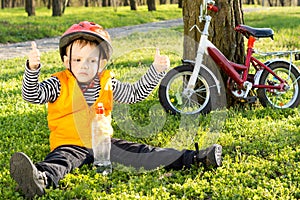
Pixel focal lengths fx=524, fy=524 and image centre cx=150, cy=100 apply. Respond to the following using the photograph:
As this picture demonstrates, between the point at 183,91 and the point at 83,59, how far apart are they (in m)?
1.68

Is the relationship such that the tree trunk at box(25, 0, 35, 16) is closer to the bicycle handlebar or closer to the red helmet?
the bicycle handlebar

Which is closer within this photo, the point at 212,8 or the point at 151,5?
the point at 212,8

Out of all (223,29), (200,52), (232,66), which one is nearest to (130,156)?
(200,52)

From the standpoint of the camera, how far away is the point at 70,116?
4.24m

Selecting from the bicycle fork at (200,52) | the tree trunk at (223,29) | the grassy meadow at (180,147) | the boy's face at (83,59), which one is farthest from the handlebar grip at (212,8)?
the boy's face at (83,59)

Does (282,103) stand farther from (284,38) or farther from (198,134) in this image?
(284,38)

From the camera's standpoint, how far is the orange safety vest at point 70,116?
13.8 ft

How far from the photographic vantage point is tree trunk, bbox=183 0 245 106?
5824 mm

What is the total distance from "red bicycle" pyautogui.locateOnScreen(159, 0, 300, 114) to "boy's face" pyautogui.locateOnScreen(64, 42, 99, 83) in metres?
1.50

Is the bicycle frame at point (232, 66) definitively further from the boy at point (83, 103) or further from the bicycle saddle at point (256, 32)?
the boy at point (83, 103)

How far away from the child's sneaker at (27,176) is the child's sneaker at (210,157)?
122 cm

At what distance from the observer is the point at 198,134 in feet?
16.3

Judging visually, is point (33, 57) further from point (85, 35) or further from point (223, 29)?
point (223, 29)

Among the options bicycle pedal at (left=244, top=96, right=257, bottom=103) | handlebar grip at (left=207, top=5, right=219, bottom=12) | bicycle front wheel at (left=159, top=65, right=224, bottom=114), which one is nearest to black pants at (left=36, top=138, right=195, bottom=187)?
bicycle front wheel at (left=159, top=65, right=224, bottom=114)
